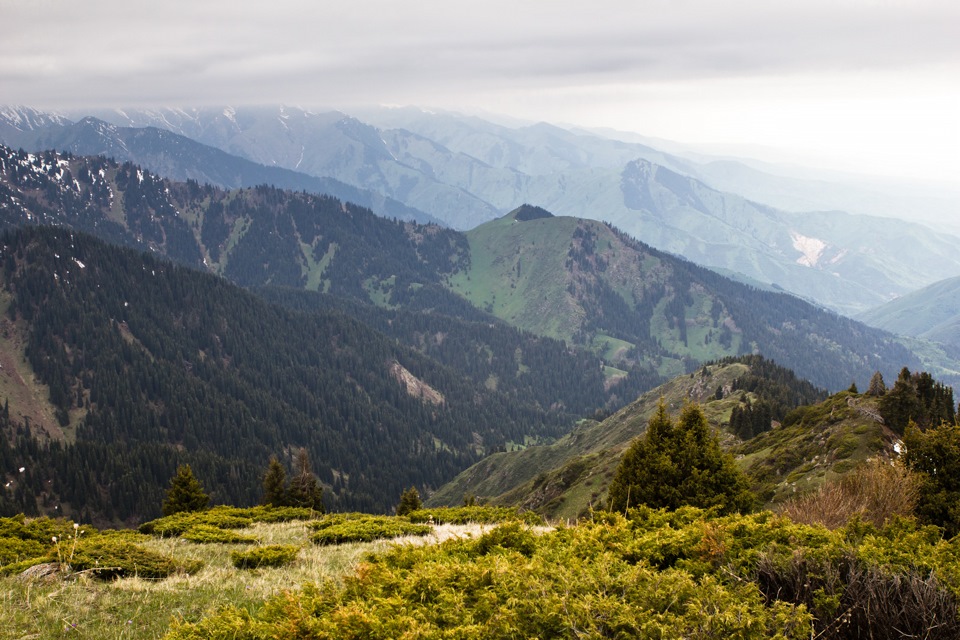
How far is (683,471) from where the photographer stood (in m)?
30.3

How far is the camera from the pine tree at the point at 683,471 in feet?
97.0

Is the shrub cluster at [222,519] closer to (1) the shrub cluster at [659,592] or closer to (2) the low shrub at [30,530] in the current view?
(2) the low shrub at [30,530]

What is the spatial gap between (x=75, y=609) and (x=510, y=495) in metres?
133

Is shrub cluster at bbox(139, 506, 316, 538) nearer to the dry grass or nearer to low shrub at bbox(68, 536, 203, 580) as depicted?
low shrub at bbox(68, 536, 203, 580)

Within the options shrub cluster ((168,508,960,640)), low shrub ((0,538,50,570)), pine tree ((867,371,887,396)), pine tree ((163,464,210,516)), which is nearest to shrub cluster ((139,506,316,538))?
low shrub ((0,538,50,570))

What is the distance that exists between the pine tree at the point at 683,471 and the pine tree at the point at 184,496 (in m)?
46.7

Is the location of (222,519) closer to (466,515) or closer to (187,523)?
(187,523)

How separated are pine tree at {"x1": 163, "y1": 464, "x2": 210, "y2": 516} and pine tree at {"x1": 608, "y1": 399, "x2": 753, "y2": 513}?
153 feet

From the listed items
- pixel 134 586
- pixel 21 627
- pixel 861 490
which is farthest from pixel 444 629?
pixel 861 490

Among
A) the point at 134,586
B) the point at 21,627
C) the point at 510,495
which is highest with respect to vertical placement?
the point at 21,627

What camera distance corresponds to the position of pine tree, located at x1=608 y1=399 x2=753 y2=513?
97.0ft

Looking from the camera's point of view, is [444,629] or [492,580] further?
[492,580]

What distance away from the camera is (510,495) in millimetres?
142125

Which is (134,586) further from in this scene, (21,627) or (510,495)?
(510,495)
